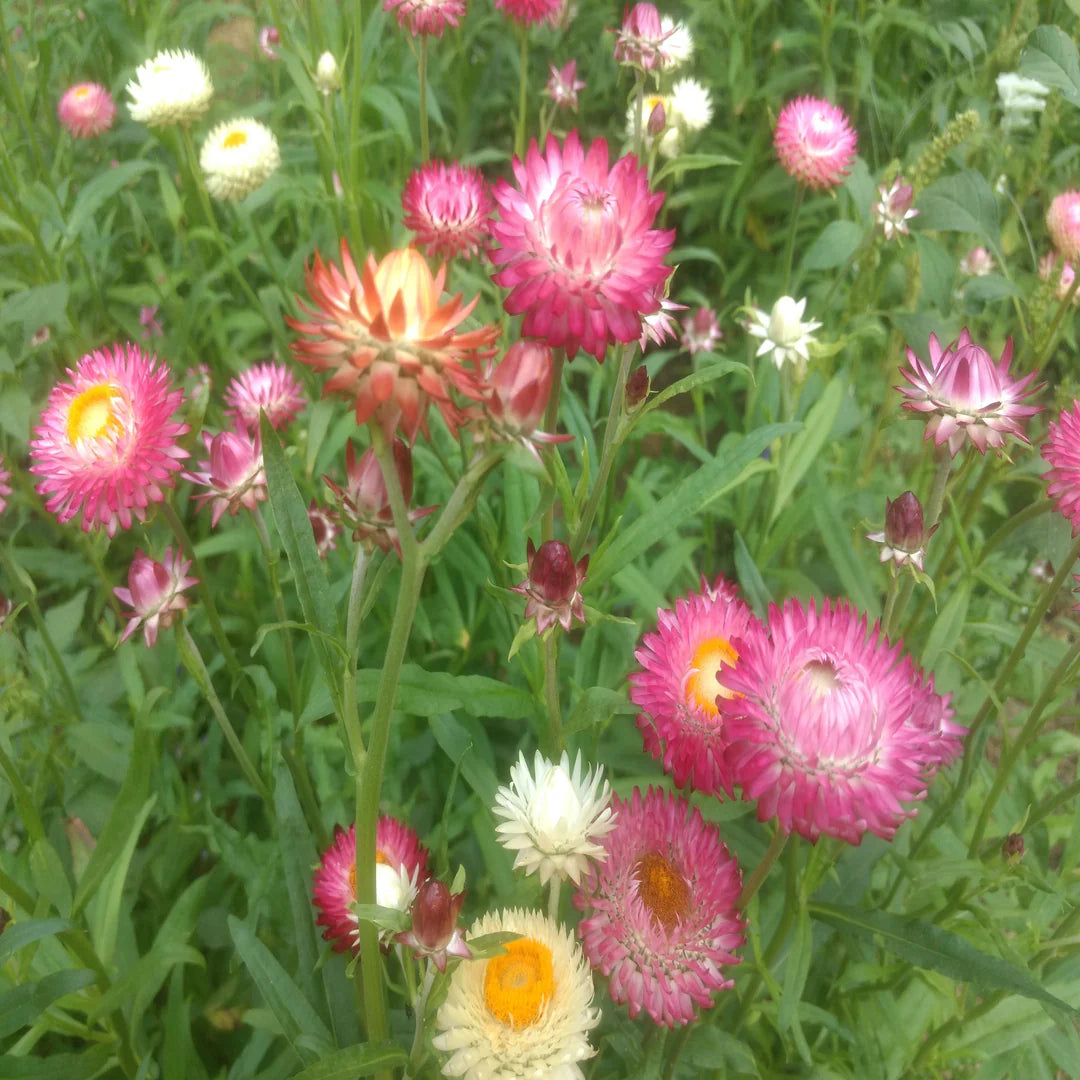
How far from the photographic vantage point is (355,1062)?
0.88 m

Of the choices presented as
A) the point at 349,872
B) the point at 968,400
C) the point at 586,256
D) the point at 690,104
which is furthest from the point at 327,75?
the point at 349,872

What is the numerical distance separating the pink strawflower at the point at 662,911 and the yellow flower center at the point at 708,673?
0.42 feet

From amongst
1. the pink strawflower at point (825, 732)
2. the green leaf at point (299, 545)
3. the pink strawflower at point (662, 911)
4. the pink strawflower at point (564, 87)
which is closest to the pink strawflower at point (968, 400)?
the pink strawflower at point (825, 732)

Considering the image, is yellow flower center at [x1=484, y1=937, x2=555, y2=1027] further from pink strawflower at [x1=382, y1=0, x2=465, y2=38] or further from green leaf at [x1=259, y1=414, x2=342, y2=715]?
pink strawflower at [x1=382, y1=0, x2=465, y2=38]

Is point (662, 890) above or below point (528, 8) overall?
below

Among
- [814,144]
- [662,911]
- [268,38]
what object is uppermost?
[268,38]

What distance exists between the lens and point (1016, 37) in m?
2.04

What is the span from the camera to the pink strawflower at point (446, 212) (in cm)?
158

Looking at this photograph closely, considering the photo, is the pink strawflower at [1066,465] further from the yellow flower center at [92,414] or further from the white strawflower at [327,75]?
the white strawflower at [327,75]

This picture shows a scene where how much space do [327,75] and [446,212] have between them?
0.53 m

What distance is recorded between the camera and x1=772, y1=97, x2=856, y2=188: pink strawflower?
1.92 m

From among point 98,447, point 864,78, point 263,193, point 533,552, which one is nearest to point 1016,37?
point 864,78

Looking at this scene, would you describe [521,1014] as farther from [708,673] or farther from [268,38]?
[268,38]

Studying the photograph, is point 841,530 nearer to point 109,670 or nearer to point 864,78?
point 109,670
